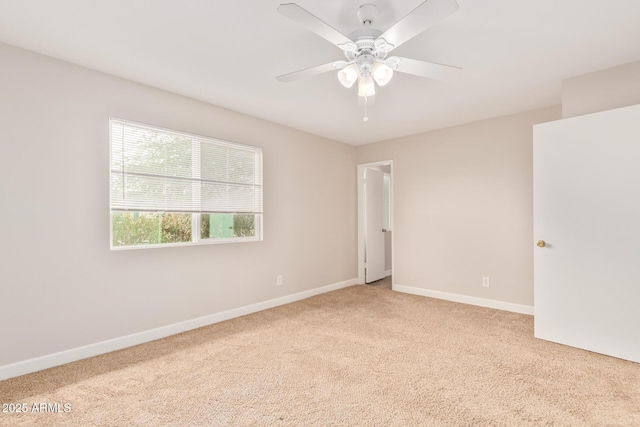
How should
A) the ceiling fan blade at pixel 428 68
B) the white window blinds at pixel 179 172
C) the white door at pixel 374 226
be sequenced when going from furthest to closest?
the white door at pixel 374 226 → the white window blinds at pixel 179 172 → the ceiling fan blade at pixel 428 68

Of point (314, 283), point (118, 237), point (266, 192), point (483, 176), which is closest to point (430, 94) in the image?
point (483, 176)

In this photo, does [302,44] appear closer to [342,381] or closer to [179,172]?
[179,172]

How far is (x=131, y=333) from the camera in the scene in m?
2.80

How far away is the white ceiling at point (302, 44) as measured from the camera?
1.87 metres

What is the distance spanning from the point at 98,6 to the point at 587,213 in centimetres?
385

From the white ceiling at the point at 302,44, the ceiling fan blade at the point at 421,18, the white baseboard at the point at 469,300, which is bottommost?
the white baseboard at the point at 469,300

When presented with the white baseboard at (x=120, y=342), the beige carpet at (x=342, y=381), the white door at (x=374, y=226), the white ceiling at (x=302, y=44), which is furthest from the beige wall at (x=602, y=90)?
the white baseboard at (x=120, y=342)

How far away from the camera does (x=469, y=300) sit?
13.4ft

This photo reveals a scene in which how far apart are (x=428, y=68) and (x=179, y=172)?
96.9 inches

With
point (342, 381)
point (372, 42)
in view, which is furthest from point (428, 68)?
point (342, 381)

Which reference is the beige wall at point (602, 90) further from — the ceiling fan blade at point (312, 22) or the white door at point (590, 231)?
the ceiling fan blade at point (312, 22)

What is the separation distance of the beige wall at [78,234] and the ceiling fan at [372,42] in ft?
5.62

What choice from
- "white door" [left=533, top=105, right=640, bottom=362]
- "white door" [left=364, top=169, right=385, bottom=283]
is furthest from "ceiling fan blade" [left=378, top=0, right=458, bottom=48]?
"white door" [left=364, top=169, right=385, bottom=283]

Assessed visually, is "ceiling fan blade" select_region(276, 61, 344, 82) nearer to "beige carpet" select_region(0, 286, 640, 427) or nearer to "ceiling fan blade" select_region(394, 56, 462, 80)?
"ceiling fan blade" select_region(394, 56, 462, 80)
